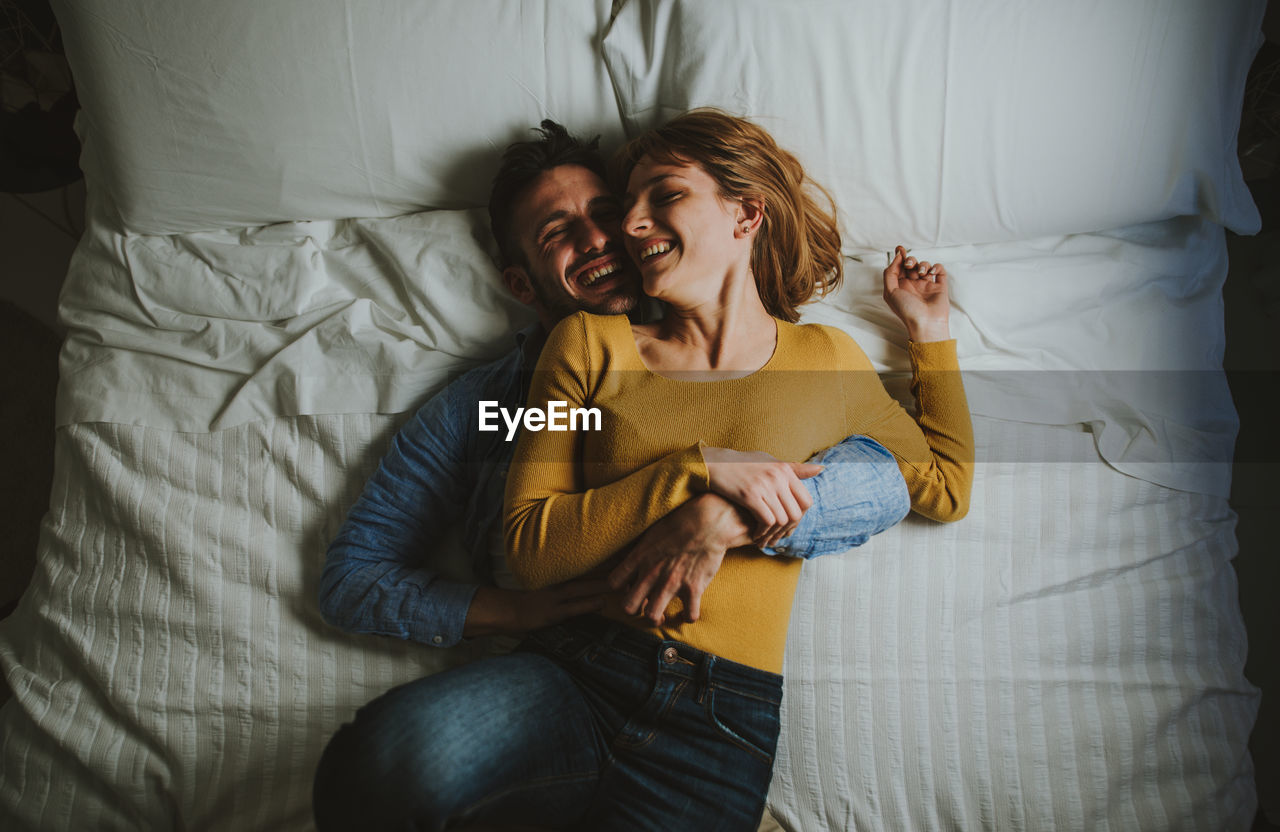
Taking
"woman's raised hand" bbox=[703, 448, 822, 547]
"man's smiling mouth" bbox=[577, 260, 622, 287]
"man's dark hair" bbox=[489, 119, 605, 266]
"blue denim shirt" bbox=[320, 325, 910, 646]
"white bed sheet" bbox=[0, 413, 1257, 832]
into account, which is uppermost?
"man's dark hair" bbox=[489, 119, 605, 266]

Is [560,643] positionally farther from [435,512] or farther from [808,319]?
[808,319]

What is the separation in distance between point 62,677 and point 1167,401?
5.25 feet

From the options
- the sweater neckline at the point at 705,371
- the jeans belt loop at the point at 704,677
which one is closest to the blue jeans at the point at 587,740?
the jeans belt loop at the point at 704,677

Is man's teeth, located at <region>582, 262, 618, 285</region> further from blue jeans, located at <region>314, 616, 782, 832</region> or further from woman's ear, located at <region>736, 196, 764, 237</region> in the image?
blue jeans, located at <region>314, 616, 782, 832</region>

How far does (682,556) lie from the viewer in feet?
2.52

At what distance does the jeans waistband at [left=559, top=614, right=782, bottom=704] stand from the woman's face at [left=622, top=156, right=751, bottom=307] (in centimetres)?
41

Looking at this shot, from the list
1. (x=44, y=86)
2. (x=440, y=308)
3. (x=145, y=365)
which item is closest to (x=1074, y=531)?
(x=440, y=308)

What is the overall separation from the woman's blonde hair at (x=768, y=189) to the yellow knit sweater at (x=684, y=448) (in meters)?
0.10

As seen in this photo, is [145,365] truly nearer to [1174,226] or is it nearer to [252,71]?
[252,71]

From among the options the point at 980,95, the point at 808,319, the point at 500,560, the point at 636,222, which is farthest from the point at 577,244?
A: the point at 980,95

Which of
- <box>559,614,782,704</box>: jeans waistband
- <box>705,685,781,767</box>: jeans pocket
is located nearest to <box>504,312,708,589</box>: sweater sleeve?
<box>559,614,782,704</box>: jeans waistband

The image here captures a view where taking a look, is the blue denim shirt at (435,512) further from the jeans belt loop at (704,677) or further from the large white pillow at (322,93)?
the large white pillow at (322,93)

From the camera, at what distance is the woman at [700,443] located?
2.55 ft

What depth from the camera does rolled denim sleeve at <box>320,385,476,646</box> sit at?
0.91m
